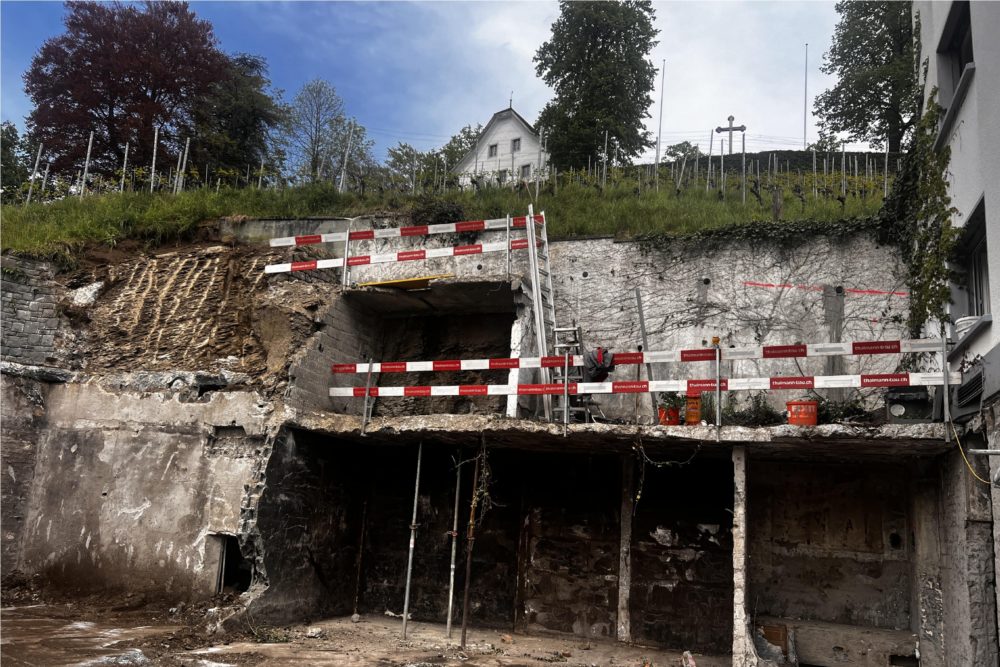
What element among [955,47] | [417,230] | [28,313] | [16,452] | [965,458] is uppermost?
[955,47]

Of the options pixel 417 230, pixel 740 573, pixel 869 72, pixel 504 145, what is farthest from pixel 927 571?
pixel 504 145

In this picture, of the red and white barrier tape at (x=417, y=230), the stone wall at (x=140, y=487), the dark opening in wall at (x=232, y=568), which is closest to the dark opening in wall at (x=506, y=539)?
the dark opening in wall at (x=232, y=568)

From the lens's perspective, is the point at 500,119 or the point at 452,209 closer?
the point at 452,209

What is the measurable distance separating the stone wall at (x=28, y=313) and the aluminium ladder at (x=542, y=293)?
25.4ft

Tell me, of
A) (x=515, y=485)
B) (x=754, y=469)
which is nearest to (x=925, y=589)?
(x=754, y=469)

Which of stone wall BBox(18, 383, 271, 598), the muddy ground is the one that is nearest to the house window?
the muddy ground

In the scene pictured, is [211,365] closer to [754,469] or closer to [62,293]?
[62,293]

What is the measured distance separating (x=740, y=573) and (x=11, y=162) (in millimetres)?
28221

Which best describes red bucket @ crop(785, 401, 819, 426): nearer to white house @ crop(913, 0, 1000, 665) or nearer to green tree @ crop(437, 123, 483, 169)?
white house @ crop(913, 0, 1000, 665)

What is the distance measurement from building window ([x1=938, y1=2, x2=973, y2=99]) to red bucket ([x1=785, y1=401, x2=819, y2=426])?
155 inches

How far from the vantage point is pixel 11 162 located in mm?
26516

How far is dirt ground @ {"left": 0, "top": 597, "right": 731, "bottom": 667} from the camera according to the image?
8.41 meters

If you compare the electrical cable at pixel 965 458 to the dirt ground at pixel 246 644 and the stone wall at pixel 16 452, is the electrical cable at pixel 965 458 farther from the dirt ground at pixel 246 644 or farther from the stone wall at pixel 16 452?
the stone wall at pixel 16 452

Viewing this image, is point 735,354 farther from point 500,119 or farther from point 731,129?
point 500,119
